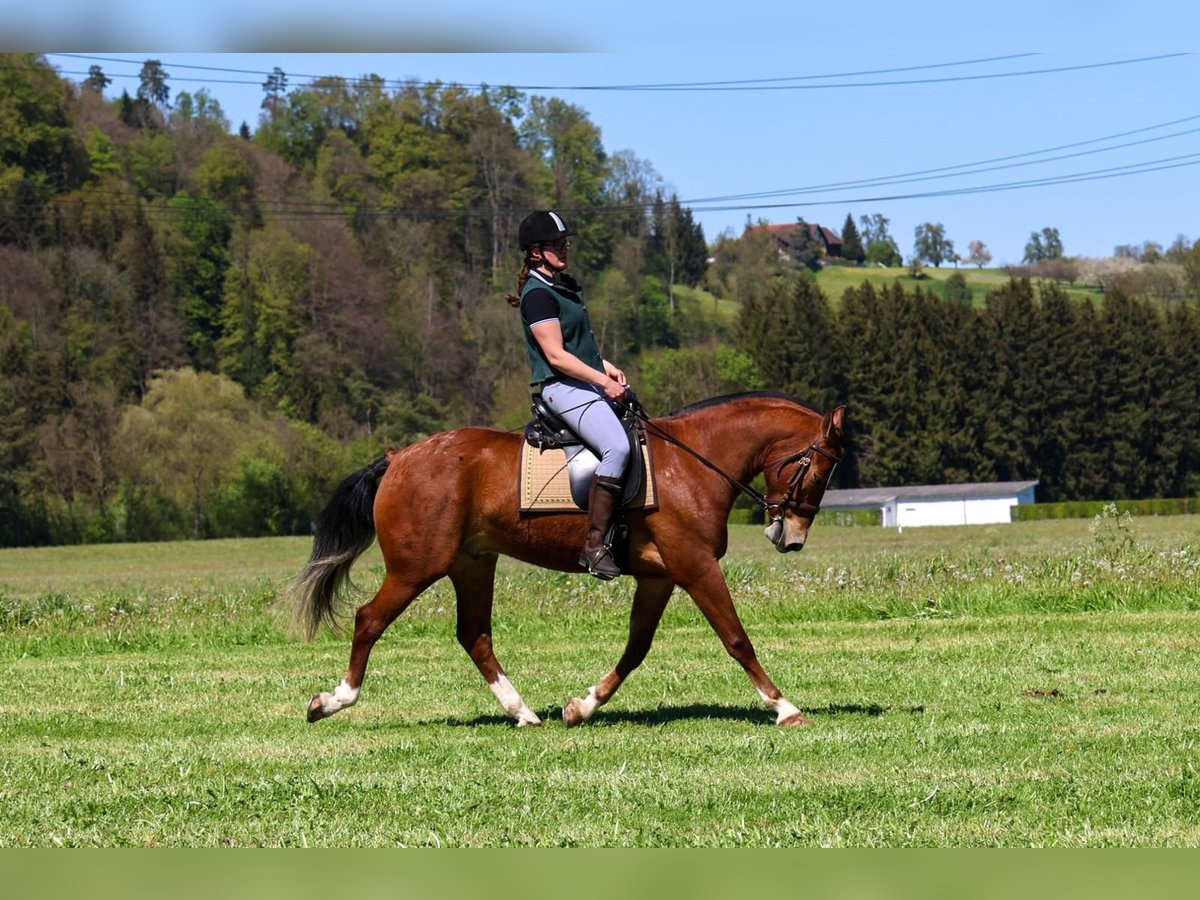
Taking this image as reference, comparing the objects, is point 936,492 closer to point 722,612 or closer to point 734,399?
point 734,399

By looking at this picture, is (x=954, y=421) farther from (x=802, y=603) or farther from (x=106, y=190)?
(x=802, y=603)

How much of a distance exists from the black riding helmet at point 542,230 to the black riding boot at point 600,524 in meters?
1.53

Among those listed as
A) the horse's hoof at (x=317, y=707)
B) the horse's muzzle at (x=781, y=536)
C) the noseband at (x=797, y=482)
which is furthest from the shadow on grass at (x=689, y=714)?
the noseband at (x=797, y=482)

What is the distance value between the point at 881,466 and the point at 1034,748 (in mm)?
100184

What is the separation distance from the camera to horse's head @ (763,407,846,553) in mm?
10531

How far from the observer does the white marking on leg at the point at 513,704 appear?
1048 cm

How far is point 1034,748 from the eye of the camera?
862 centimetres

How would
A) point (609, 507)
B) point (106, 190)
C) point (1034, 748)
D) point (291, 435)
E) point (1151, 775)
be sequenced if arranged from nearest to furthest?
1. point (1151, 775)
2. point (1034, 748)
3. point (609, 507)
4. point (291, 435)
5. point (106, 190)

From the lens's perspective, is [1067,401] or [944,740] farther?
[1067,401]

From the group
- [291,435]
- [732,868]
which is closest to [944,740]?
[732,868]

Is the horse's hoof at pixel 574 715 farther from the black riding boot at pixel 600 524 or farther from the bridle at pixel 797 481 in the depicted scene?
the bridle at pixel 797 481

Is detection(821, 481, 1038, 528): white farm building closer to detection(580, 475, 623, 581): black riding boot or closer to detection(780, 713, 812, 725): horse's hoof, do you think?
detection(780, 713, 812, 725): horse's hoof

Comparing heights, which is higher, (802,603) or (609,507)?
(609,507)

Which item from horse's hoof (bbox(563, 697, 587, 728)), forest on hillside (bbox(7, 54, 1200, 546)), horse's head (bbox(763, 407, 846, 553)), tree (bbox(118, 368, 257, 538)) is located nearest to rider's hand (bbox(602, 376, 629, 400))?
horse's head (bbox(763, 407, 846, 553))
